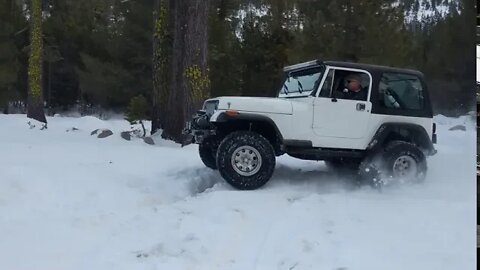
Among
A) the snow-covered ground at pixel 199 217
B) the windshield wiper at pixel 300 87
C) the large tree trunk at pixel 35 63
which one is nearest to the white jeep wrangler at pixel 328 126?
the windshield wiper at pixel 300 87

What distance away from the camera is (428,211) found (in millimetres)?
2025

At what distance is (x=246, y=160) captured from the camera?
8.18 ft

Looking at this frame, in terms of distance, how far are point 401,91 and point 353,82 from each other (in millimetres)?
184

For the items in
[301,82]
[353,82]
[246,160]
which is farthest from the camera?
[246,160]

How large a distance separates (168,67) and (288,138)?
584mm

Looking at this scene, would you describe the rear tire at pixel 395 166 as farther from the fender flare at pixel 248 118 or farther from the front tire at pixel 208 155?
the front tire at pixel 208 155

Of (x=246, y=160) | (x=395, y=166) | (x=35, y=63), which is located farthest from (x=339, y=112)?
(x=35, y=63)

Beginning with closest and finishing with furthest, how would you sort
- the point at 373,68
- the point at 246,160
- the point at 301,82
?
the point at 373,68 < the point at 301,82 < the point at 246,160

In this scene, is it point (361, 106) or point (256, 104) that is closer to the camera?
point (361, 106)

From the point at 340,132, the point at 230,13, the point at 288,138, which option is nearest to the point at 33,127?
the point at 230,13

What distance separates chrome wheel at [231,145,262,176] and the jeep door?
11.9 inches

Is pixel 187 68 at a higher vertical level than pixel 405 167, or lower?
higher

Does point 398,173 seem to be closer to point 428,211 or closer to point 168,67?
point 428,211

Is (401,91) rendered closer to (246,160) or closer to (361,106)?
(361,106)
